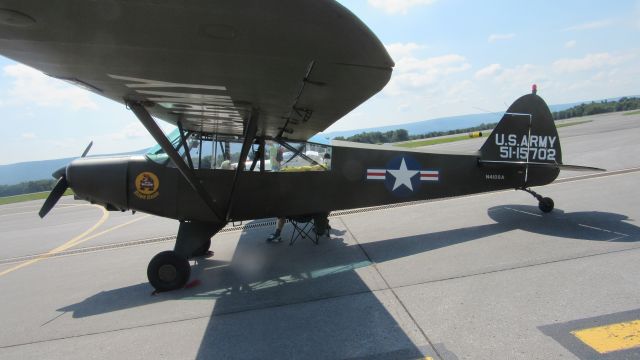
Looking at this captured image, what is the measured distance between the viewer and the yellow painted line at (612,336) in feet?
8.28

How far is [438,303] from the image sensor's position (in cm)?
344

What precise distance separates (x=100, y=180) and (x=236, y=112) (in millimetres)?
2206

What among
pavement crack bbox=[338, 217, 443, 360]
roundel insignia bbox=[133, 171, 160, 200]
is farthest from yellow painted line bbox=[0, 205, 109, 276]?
pavement crack bbox=[338, 217, 443, 360]

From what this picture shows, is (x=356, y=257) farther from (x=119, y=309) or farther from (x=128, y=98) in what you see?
(x=128, y=98)

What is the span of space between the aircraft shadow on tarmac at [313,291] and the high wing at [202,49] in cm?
219

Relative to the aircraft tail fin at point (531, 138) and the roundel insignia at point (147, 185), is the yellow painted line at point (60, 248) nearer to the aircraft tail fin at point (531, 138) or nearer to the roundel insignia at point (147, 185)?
the roundel insignia at point (147, 185)

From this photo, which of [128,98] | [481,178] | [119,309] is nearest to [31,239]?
[119,309]

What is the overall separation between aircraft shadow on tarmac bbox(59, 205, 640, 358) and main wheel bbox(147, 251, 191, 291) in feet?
0.40

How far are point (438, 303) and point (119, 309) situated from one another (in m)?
3.63

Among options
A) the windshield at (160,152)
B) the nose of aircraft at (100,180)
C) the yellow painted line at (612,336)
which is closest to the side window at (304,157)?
the windshield at (160,152)

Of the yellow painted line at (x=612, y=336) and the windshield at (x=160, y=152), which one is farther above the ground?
the windshield at (x=160, y=152)

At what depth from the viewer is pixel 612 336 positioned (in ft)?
8.71

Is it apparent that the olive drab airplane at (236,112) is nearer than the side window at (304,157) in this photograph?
Yes

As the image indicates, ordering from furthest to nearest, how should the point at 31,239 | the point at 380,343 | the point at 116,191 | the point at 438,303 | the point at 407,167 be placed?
the point at 31,239
the point at 407,167
the point at 116,191
the point at 438,303
the point at 380,343
